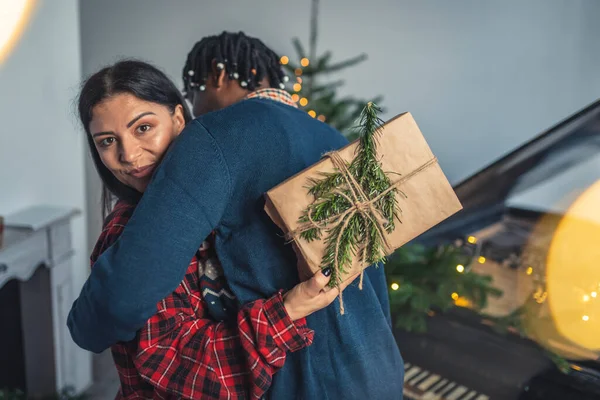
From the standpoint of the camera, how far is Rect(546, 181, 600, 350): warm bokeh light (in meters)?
1.58

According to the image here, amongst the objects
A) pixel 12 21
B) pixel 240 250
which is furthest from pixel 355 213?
pixel 12 21

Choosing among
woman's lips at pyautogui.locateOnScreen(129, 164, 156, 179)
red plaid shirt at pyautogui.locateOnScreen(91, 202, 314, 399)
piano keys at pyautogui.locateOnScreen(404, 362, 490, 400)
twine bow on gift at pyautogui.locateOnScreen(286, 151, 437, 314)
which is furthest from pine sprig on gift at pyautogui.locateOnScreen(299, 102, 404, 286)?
piano keys at pyautogui.locateOnScreen(404, 362, 490, 400)

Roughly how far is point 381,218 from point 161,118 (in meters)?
0.40

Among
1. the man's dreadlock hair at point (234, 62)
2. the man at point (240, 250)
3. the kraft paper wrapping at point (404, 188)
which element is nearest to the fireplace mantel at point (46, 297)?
the man's dreadlock hair at point (234, 62)

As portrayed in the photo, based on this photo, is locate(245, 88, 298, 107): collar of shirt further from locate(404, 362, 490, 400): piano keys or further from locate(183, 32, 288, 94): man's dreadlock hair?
locate(404, 362, 490, 400): piano keys

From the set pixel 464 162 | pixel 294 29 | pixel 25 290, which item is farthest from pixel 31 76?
pixel 464 162

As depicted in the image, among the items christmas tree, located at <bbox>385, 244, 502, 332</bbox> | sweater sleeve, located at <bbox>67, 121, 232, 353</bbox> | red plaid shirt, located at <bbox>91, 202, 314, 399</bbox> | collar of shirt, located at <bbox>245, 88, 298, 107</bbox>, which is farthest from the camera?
christmas tree, located at <bbox>385, 244, 502, 332</bbox>

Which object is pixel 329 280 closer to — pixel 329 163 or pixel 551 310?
pixel 329 163

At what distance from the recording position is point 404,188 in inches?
33.0

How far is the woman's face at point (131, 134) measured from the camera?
88cm

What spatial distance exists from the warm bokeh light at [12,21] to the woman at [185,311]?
1613mm

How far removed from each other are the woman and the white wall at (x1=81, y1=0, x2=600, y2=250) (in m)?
2.83

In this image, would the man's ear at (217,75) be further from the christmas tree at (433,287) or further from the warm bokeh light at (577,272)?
the warm bokeh light at (577,272)

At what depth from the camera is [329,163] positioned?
79 centimetres
